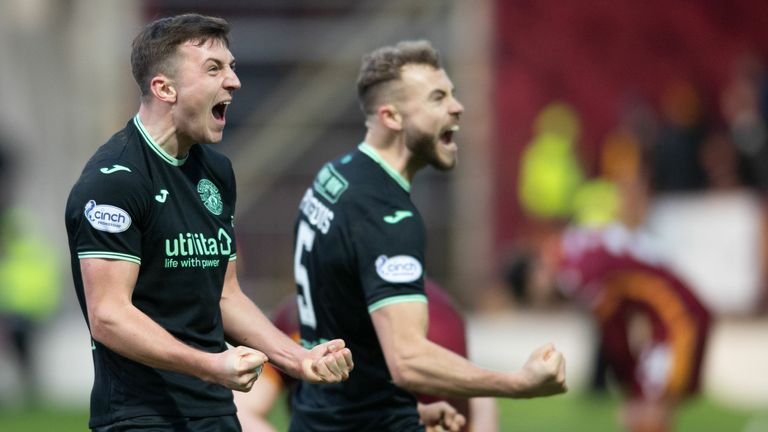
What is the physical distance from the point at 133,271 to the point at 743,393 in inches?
451

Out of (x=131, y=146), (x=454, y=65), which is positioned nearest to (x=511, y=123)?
(x=454, y=65)

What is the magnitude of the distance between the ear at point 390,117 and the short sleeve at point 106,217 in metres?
1.67

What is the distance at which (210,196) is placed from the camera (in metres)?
5.94

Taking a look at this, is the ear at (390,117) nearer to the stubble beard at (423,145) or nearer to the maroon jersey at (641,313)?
the stubble beard at (423,145)

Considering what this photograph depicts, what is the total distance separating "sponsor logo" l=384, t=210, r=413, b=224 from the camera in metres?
6.62

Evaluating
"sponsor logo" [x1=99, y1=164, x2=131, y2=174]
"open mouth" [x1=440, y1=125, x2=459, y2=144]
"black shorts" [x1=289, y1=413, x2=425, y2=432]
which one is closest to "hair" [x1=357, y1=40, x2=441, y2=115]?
"open mouth" [x1=440, y1=125, x2=459, y2=144]

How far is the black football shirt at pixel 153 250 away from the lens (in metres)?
5.50

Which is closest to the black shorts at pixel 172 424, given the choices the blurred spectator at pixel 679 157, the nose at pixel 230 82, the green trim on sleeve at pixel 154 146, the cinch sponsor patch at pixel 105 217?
the cinch sponsor patch at pixel 105 217

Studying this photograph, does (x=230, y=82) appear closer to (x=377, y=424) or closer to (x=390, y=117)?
(x=390, y=117)

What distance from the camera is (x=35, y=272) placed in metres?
18.3

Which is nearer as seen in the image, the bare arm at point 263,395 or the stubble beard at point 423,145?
the stubble beard at point 423,145

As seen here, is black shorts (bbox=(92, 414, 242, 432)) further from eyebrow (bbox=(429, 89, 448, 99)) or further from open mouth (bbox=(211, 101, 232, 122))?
eyebrow (bbox=(429, 89, 448, 99))

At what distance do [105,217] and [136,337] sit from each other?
44cm

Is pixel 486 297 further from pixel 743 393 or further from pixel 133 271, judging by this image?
pixel 133 271
